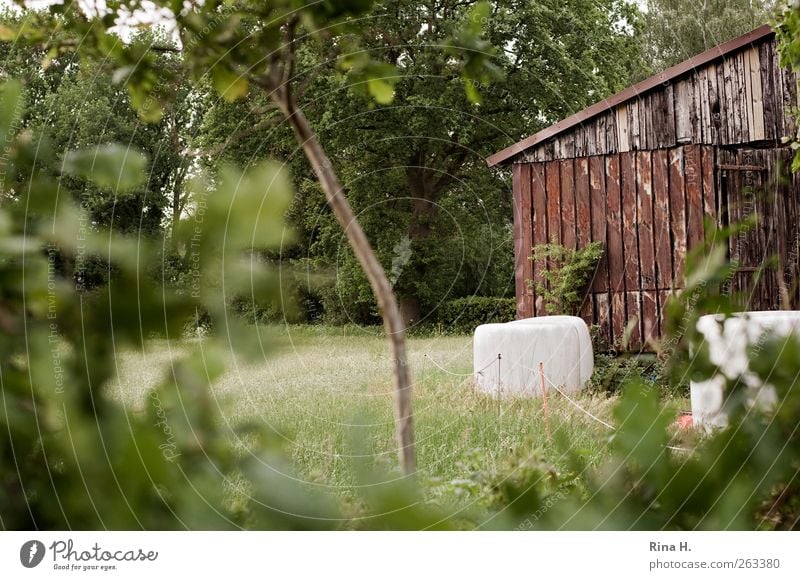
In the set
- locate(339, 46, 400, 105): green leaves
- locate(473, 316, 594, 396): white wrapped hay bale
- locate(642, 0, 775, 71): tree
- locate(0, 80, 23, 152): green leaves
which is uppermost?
locate(642, 0, 775, 71): tree

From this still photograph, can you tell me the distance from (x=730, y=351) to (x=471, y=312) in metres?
0.30

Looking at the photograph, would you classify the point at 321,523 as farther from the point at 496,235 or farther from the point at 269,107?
the point at 496,235

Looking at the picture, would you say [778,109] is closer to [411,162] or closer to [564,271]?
[564,271]

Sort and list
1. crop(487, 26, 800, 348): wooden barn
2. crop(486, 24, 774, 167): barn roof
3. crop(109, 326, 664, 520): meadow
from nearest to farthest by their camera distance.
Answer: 1. crop(109, 326, 664, 520): meadow
2. crop(486, 24, 774, 167): barn roof
3. crop(487, 26, 800, 348): wooden barn

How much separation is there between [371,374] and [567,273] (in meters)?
1.24

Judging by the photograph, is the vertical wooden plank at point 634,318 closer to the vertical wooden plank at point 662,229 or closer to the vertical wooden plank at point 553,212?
the vertical wooden plank at point 662,229

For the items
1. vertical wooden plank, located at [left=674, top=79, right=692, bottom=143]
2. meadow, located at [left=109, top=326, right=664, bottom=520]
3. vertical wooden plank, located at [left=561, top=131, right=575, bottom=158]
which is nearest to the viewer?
meadow, located at [left=109, top=326, right=664, bottom=520]

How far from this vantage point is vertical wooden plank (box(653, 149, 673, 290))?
1685mm

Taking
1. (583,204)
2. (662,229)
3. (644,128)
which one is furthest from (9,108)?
(644,128)

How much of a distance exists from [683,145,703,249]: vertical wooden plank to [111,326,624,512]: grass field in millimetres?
873

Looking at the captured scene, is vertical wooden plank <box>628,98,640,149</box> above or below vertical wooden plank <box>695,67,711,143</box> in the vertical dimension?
below

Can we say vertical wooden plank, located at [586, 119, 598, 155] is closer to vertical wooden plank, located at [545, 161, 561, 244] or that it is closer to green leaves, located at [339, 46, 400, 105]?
vertical wooden plank, located at [545, 161, 561, 244]

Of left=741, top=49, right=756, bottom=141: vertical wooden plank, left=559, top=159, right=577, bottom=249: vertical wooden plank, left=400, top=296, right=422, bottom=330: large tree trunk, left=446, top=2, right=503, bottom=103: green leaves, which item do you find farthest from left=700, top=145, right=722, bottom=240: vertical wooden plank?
left=446, top=2, right=503, bottom=103: green leaves

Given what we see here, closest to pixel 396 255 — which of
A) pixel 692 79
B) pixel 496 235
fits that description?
pixel 496 235
